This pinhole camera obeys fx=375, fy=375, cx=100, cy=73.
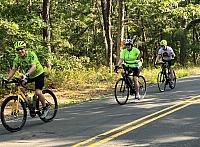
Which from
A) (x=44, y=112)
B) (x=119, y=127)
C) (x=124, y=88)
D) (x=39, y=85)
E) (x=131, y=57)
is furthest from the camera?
(x=124, y=88)

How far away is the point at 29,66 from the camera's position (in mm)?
8688

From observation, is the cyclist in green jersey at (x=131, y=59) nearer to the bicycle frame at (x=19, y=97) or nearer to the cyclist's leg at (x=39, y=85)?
the cyclist's leg at (x=39, y=85)

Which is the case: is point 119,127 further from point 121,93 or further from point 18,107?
point 121,93

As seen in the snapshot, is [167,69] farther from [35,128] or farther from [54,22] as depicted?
[54,22]

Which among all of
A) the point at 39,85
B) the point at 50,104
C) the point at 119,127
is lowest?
the point at 119,127

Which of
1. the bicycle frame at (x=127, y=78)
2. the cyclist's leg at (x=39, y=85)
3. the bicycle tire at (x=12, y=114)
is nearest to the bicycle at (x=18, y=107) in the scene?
the bicycle tire at (x=12, y=114)

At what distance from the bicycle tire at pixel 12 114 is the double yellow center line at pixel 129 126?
2.07 metres

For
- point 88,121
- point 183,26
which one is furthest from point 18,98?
point 183,26

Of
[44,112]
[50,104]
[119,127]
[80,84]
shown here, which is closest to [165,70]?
[80,84]

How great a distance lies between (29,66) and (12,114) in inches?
46.7

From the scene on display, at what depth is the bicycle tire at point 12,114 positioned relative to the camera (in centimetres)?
828

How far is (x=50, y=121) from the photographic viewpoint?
9.37 m

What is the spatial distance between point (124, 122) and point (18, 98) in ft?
8.21

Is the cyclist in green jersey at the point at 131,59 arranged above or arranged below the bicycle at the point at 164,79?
above
